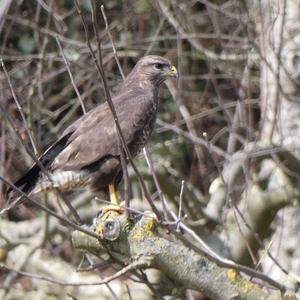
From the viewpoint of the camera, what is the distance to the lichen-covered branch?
12.1 ft

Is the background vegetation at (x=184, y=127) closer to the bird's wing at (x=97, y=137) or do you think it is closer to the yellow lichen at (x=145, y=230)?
the bird's wing at (x=97, y=137)

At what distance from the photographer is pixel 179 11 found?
24.3 ft

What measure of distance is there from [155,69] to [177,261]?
6.26 feet

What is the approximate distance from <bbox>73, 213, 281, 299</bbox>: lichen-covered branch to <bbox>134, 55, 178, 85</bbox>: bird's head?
1.72 m

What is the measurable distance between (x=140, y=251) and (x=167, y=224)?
259 millimetres

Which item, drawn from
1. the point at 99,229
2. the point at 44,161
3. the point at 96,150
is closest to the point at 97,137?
the point at 96,150

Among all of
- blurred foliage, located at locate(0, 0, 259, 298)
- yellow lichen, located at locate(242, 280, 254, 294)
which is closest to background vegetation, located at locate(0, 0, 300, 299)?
A: blurred foliage, located at locate(0, 0, 259, 298)

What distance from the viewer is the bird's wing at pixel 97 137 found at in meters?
4.75

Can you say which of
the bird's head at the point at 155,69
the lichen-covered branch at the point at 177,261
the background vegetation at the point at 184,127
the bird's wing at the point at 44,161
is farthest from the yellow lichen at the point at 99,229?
the bird's head at the point at 155,69

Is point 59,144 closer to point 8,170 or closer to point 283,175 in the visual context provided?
point 283,175

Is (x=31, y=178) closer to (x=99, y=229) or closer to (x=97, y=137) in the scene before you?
(x=97, y=137)

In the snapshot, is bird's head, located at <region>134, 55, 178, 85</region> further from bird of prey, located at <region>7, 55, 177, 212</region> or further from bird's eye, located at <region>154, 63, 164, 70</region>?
bird of prey, located at <region>7, 55, 177, 212</region>

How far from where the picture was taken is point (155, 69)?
17.6 ft

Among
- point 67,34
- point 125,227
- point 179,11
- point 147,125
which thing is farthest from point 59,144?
point 67,34
